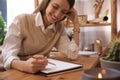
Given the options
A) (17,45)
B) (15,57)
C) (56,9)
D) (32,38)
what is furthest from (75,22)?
(15,57)

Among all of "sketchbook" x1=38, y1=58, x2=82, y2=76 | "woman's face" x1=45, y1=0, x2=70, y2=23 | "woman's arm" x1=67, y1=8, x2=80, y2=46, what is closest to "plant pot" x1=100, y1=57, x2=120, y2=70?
"sketchbook" x1=38, y1=58, x2=82, y2=76

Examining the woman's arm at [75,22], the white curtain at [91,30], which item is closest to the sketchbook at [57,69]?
the woman's arm at [75,22]

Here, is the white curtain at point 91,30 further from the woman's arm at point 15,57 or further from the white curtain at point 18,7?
the woman's arm at point 15,57

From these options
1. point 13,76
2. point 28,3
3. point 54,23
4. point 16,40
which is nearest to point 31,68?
point 13,76

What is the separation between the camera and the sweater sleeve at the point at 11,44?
3.53 feet

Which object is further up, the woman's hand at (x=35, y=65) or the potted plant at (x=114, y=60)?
the potted plant at (x=114, y=60)

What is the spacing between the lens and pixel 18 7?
2.93 m

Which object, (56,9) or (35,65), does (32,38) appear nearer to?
(56,9)

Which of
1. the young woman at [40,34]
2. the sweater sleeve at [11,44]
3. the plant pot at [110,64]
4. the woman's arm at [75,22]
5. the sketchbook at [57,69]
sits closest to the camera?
the plant pot at [110,64]

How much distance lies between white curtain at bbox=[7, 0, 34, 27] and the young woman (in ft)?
4.77

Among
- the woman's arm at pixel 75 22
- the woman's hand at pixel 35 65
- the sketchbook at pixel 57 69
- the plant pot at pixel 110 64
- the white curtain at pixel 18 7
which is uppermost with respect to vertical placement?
the white curtain at pixel 18 7

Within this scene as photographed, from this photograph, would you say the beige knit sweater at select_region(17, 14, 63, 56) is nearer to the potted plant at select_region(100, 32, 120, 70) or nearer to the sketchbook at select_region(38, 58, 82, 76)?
the sketchbook at select_region(38, 58, 82, 76)

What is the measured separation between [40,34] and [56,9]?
7.6 inches

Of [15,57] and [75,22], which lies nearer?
[15,57]
